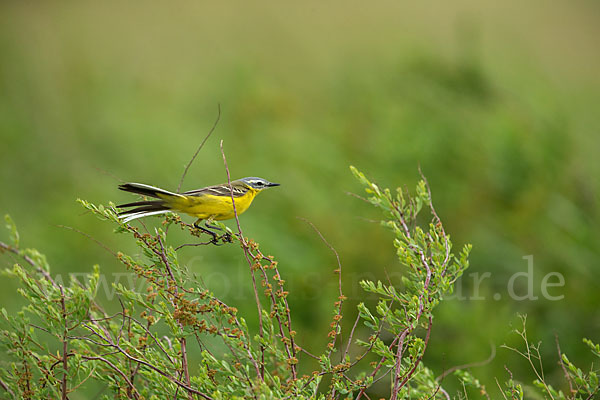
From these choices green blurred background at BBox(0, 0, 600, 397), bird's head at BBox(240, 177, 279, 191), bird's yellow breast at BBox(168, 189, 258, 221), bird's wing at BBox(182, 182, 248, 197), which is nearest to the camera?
bird's yellow breast at BBox(168, 189, 258, 221)

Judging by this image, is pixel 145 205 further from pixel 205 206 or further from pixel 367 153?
pixel 367 153

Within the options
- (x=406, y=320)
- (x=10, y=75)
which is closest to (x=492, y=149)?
(x=406, y=320)

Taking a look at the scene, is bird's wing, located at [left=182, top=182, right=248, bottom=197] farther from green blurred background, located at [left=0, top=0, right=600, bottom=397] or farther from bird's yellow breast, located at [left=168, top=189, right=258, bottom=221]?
green blurred background, located at [left=0, top=0, right=600, bottom=397]

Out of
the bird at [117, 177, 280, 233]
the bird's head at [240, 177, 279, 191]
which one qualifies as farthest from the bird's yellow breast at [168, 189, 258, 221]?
the bird's head at [240, 177, 279, 191]

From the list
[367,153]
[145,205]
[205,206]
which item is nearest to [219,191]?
[205,206]

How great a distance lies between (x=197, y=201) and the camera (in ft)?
7.98

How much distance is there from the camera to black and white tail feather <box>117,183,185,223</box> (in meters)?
2.05

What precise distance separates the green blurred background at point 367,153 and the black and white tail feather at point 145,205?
0.61ft

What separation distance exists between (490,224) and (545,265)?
1.90 feet

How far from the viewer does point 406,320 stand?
1928 millimetres

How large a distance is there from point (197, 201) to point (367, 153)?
440 cm

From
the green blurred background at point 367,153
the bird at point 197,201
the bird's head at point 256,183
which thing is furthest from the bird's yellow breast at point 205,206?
the green blurred background at point 367,153

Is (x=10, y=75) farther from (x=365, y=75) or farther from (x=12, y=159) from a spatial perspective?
(x=365, y=75)

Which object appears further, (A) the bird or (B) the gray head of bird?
(B) the gray head of bird
